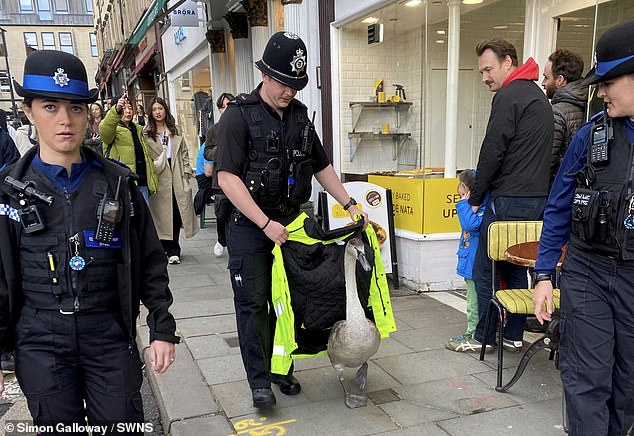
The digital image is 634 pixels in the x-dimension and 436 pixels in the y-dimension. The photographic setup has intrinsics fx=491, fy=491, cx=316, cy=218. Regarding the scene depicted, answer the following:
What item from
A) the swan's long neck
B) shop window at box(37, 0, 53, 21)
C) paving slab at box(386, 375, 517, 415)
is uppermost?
shop window at box(37, 0, 53, 21)

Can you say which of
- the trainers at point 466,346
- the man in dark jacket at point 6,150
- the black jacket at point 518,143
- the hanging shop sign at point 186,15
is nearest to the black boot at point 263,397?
the trainers at point 466,346

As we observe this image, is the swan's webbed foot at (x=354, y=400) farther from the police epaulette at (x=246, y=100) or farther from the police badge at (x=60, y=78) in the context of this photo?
the police badge at (x=60, y=78)

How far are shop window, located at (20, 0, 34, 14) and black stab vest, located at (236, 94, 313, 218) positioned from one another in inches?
2451

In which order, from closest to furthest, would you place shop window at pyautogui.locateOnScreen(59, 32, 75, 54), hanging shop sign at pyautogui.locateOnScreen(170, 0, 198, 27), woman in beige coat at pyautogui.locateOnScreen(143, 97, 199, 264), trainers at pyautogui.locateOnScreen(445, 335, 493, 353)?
trainers at pyautogui.locateOnScreen(445, 335, 493, 353)
woman in beige coat at pyautogui.locateOnScreen(143, 97, 199, 264)
hanging shop sign at pyautogui.locateOnScreen(170, 0, 198, 27)
shop window at pyautogui.locateOnScreen(59, 32, 75, 54)

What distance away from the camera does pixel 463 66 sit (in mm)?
5926

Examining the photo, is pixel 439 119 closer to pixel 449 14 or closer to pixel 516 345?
pixel 449 14

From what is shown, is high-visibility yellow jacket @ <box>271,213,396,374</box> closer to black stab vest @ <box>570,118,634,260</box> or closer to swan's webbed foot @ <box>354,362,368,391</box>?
swan's webbed foot @ <box>354,362,368,391</box>

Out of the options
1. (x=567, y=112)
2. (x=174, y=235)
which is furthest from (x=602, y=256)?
(x=174, y=235)

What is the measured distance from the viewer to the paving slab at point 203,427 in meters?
2.80

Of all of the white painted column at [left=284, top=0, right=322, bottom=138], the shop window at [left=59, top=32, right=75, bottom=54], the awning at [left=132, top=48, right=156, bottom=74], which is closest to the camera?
the white painted column at [left=284, top=0, right=322, bottom=138]

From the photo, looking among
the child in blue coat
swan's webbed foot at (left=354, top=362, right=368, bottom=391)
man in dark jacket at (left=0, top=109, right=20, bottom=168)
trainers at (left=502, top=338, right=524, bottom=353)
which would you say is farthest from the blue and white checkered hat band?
trainers at (left=502, top=338, right=524, bottom=353)

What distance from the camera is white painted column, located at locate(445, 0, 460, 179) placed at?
569cm

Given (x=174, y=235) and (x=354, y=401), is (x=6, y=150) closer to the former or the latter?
(x=174, y=235)

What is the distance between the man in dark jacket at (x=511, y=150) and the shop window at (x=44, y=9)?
201 feet
